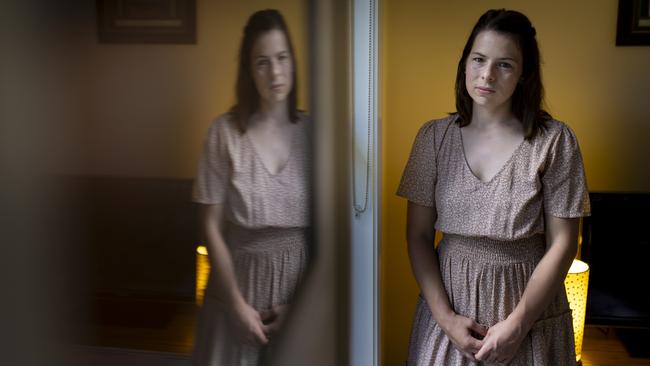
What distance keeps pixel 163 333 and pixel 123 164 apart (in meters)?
0.07

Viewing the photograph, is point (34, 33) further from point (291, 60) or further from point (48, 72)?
point (291, 60)

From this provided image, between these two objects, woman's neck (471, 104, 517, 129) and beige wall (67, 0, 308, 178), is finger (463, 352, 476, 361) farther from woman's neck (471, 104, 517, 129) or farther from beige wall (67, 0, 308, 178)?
beige wall (67, 0, 308, 178)

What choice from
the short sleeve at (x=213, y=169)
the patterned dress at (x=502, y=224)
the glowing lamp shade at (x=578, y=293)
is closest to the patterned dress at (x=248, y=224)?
the short sleeve at (x=213, y=169)

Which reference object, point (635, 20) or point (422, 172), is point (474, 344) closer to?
point (422, 172)

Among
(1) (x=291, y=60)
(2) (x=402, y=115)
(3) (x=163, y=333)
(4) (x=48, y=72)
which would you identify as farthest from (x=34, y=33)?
(2) (x=402, y=115)

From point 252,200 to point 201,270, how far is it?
11cm

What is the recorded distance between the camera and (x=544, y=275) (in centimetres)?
138

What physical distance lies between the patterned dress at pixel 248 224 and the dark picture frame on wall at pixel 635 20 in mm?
1895

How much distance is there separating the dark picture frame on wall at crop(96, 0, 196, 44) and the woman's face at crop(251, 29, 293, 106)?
0.38 ft

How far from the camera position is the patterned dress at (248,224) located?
29cm

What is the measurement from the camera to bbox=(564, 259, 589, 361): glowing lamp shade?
1.93 meters

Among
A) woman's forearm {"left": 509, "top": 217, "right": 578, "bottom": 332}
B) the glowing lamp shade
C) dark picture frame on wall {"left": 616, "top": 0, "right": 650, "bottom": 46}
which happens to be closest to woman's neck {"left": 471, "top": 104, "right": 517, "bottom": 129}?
woman's forearm {"left": 509, "top": 217, "right": 578, "bottom": 332}

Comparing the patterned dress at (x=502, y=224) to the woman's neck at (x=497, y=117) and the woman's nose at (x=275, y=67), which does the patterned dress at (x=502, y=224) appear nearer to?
the woman's neck at (x=497, y=117)

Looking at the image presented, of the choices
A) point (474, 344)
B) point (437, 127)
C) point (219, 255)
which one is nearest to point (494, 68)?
point (437, 127)
